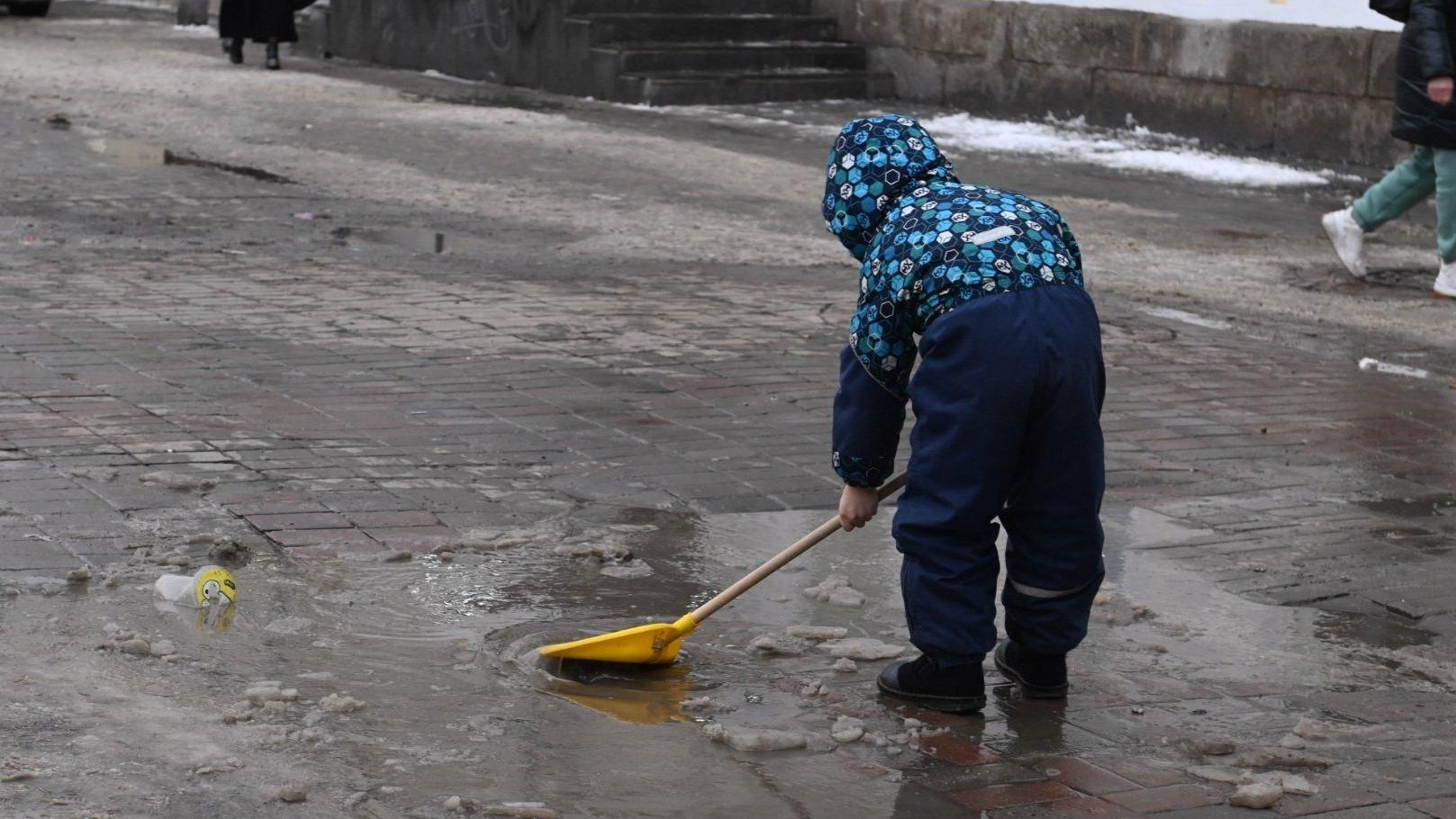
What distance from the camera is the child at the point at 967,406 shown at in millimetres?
3859

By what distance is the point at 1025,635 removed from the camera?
4.05 m

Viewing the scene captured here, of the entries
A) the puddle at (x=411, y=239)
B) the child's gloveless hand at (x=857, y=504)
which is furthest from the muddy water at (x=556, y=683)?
the puddle at (x=411, y=239)

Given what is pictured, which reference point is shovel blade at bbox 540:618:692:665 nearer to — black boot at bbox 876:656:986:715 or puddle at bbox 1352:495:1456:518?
black boot at bbox 876:656:986:715

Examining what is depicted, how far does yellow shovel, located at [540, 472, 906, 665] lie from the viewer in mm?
4125

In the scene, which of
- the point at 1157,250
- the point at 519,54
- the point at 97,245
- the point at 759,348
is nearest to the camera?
the point at 759,348

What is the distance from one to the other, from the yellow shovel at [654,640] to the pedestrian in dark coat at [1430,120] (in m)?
5.97

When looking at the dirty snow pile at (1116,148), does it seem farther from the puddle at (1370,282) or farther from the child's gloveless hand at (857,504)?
the child's gloveless hand at (857,504)

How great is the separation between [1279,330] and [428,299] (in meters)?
3.53

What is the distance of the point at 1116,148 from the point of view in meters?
15.1

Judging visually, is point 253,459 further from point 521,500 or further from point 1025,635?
point 1025,635

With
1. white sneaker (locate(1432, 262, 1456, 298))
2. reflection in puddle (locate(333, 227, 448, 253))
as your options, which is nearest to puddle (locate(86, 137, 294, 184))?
reflection in puddle (locate(333, 227, 448, 253))

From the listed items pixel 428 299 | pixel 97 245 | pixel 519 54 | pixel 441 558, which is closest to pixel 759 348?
pixel 428 299

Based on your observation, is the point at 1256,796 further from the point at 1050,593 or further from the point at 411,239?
the point at 411,239

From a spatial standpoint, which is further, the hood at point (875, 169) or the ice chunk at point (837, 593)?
the ice chunk at point (837, 593)
